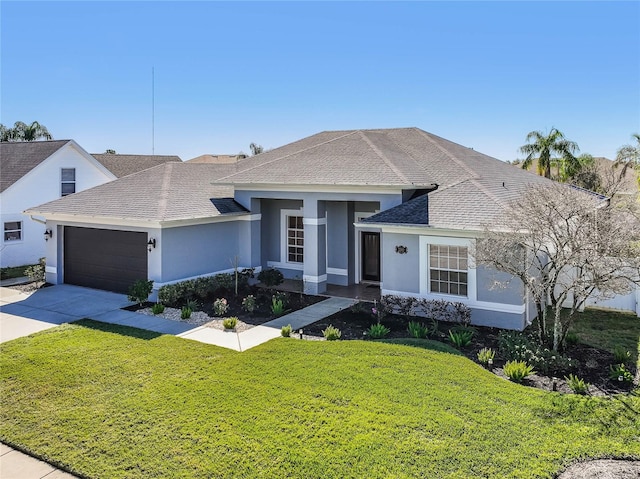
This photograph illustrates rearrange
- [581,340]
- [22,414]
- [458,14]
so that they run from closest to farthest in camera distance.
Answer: [22,414] → [581,340] → [458,14]

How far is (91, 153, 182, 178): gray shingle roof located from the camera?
33062 millimetres

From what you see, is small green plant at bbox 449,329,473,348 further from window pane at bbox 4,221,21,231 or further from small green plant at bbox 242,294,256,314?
window pane at bbox 4,221,21,231

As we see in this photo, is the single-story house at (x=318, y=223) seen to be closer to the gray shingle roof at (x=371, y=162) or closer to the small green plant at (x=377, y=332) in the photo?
the gray shingle roof at (x=371, y=162)

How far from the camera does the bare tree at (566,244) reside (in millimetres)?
9641

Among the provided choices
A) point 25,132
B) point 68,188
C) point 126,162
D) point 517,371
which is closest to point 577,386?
point 517,371

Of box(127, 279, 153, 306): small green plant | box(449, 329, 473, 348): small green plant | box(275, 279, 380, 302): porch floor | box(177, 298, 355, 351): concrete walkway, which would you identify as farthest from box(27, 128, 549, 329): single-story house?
box(177, 298, 355, 351): concrete walkway

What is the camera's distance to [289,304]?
15594 mm

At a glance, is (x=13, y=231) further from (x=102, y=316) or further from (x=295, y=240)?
(x=295, y=240)

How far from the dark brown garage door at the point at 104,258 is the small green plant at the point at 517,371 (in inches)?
494

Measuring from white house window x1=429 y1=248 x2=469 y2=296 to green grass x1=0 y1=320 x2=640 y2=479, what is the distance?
3608mm

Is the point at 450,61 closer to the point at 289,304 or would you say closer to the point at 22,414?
the point at 289,304

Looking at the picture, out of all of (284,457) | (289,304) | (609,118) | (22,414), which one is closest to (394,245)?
(289,304)

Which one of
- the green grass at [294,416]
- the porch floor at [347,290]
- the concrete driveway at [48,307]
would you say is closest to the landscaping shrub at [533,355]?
the green grass at [294,416]

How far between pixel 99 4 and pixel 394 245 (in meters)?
13.2
